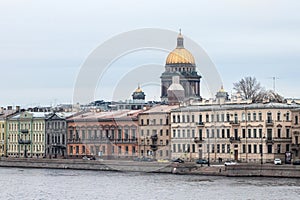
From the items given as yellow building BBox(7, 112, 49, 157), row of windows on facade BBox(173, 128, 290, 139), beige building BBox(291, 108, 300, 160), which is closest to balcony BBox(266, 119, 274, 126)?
row of windows on facade BBox(173, 128, 290, 139)

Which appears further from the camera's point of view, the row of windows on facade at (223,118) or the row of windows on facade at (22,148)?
the row of windows on facade at (22,148)

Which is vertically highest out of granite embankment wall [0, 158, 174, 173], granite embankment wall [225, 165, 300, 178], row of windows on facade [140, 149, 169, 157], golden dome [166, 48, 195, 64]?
golden dome [166, 48, 195, 64]

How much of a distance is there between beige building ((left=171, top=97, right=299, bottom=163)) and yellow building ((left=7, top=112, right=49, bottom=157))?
20552 mm

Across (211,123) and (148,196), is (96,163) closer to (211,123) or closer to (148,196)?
(211,123)

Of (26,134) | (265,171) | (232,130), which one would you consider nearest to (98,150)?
(26,134)

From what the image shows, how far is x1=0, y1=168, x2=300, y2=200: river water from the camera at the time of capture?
58.9 metres

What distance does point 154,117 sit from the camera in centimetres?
9438

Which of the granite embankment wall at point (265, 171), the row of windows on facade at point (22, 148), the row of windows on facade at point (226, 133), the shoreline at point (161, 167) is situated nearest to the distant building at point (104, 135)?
the row of windows on facade at point (22, 148)

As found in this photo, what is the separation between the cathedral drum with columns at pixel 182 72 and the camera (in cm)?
11125

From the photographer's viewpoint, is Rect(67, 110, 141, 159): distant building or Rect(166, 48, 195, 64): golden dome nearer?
Rect(67, 110, 141, 159): distant building

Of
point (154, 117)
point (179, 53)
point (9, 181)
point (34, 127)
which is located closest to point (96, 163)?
point (154, 117)

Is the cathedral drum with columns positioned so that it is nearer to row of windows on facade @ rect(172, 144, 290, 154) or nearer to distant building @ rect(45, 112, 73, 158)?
distant building @ rect(45, 112, 73, 158)

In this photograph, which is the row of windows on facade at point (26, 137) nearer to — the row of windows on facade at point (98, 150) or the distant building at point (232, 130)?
the row of windows on facade at point (98, 150)

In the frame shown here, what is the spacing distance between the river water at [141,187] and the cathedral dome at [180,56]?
3463cm
